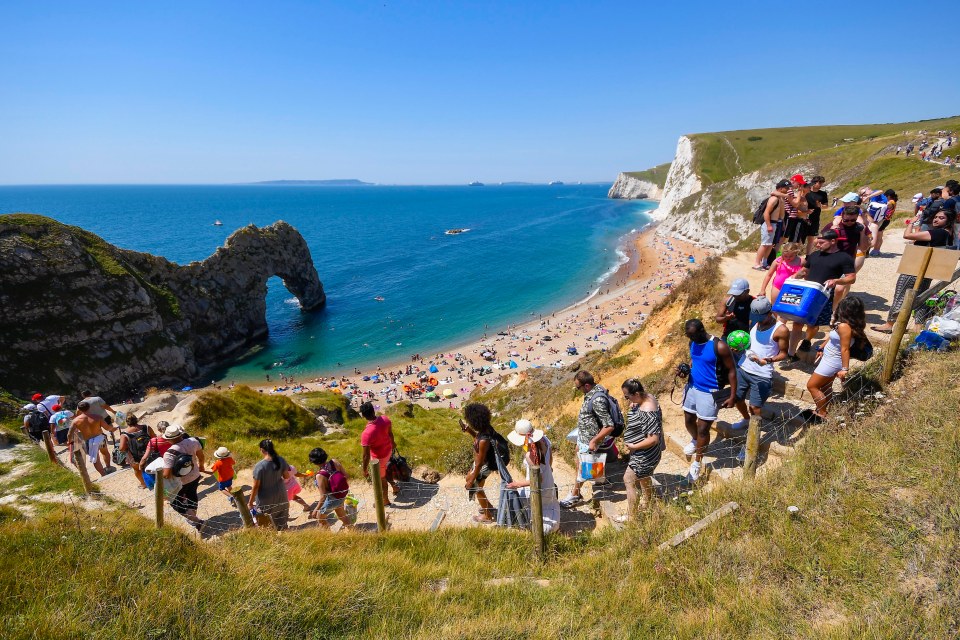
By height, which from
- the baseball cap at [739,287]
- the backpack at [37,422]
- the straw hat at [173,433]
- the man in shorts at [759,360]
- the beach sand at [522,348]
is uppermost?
the baseball cap at [739,287]

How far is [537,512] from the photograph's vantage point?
5.52 m

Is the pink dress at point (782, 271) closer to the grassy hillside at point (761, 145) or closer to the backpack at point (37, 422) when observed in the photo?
the backpack at point (37, 422)

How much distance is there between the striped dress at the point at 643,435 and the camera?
568 centimetres

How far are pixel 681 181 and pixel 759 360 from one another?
383ft

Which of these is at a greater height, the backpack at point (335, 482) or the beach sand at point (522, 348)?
the backpack at point (335, 482)

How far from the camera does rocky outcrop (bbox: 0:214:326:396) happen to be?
2638 cm

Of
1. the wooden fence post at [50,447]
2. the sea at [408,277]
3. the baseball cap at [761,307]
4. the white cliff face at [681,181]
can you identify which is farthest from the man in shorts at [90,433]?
the white cliff face at [681,181]

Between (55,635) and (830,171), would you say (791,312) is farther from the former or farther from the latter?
(830,171)

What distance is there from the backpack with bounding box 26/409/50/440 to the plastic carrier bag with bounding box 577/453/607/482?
1482 cm

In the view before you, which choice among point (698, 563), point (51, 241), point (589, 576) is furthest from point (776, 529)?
point (51, 241)

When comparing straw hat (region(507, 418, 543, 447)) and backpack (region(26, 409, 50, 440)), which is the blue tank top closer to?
straw hat (region(507, 418, 543, 447))

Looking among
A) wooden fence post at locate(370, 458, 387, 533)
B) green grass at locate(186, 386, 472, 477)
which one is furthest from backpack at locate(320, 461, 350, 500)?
green grass at locate(186, 386, 472, 477)

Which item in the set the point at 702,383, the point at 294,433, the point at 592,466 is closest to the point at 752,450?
the point at 702,383

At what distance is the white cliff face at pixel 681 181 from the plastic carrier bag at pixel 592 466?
347 ft
